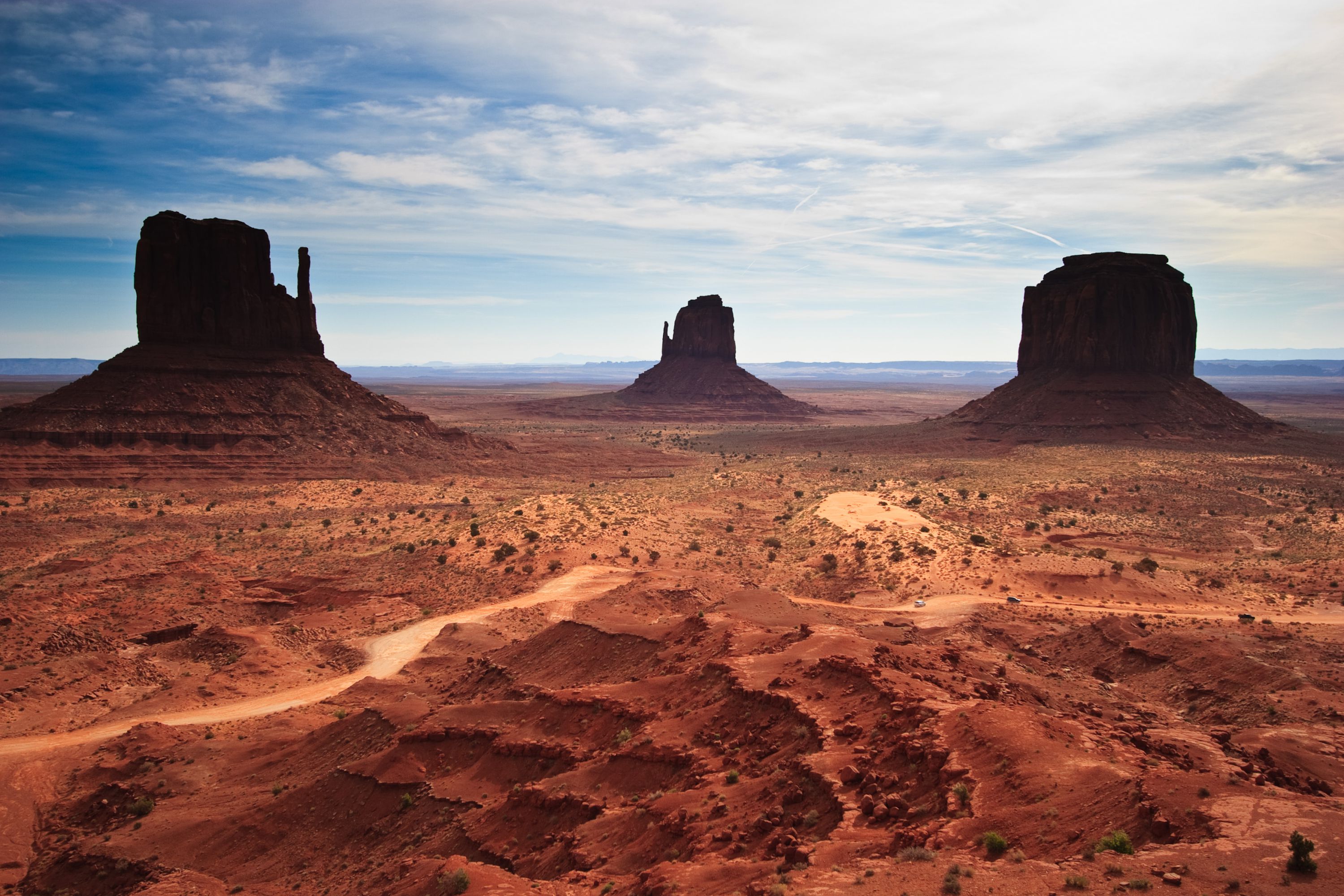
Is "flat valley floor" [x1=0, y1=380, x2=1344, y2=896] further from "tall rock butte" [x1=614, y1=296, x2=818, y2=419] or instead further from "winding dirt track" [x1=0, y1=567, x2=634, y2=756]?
"tall rock butte" [x1=614, y1=296, x2=818, y2=419]

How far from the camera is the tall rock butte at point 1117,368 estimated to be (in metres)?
82.4

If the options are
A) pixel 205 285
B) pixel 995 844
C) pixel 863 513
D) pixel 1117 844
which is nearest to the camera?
pixel 1117 844

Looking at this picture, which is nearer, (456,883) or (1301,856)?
(1301,856)

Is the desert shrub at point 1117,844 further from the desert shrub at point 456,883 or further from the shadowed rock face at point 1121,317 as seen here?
the shadowed rock face at point 1121,317

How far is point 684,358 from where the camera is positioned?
155m

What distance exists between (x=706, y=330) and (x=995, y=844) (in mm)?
141583

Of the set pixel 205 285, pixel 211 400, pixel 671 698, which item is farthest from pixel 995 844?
pixel 205 285

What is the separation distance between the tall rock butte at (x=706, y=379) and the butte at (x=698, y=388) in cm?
15

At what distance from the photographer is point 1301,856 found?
9656 mm

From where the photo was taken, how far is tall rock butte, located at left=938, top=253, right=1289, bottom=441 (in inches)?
3243

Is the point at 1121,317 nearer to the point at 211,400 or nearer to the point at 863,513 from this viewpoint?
the point at 863,513

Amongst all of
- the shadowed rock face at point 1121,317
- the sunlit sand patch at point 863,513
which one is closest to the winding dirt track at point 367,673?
the sunlit sand patch at point 863,513

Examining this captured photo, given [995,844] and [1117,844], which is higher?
[1117,844]

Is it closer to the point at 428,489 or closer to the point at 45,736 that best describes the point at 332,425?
the point at 428,489
